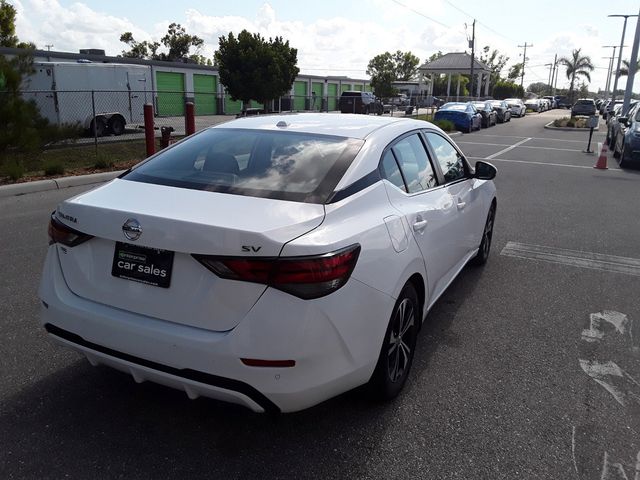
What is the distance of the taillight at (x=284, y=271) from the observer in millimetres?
2287

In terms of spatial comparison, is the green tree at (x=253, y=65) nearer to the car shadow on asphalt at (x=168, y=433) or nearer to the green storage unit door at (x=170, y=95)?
the green storage unit door at (x=170, y=95)

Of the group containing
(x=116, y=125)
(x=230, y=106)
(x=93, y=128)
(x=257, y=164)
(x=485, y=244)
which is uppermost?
(x=257, y=164)

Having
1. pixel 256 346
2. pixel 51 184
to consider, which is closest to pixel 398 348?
pixel 256 346

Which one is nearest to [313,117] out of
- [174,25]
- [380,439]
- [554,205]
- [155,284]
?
[155,284]

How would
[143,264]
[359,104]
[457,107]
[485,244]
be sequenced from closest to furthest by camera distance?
[143,264] → [485,244] → [457,107] → [359,104]

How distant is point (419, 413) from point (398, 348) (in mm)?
374

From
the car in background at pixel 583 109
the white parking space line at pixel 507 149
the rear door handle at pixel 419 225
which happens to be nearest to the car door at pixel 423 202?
the rear door handle at pixel 419 225

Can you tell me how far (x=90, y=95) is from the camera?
21.4m

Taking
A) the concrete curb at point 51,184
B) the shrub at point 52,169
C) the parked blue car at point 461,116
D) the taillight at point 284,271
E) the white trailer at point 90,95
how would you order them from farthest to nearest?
the parked blue car at point 461,116
the white trailer at point 90,95
the shrub at point 52,169
the concrete curb at point 51,184
the taillight at point 284,271

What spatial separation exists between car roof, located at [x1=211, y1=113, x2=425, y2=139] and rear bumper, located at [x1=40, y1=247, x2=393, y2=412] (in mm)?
1266

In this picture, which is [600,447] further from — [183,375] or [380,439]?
[183,375]

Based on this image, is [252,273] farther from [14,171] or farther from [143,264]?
[14,171]

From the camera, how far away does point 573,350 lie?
391 centimetres

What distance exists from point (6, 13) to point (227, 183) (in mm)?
32348
